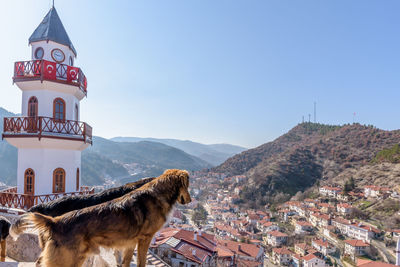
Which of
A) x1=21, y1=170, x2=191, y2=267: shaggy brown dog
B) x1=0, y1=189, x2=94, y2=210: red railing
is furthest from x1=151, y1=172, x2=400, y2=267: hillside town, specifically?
x1=21, y1=170, x2=191, y2=267: shaggy brown dog

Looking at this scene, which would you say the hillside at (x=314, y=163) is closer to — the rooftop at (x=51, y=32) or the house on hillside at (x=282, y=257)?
the house on hillside at (x=282, y=257)

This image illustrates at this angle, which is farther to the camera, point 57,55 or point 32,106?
point 57,55

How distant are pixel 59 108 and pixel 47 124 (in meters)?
1.11

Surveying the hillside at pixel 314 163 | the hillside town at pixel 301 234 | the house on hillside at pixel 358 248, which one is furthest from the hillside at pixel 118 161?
the house on hillside at pixel 358 248

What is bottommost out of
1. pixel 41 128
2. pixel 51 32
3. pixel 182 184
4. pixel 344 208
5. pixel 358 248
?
pixel 358 248

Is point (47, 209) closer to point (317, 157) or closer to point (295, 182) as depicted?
point (295, 182)

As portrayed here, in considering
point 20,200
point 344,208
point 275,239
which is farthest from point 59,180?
point 344,208

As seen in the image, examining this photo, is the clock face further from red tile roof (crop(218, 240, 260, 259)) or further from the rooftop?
red tile roof (crop(218, 240, 260, 259))

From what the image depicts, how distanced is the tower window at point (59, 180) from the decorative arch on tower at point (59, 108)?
2.18 m

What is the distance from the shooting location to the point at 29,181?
10.5m

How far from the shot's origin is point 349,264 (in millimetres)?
43500

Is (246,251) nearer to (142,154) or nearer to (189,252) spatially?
(189,252)

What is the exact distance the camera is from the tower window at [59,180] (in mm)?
10633

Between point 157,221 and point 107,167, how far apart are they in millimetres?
129994
